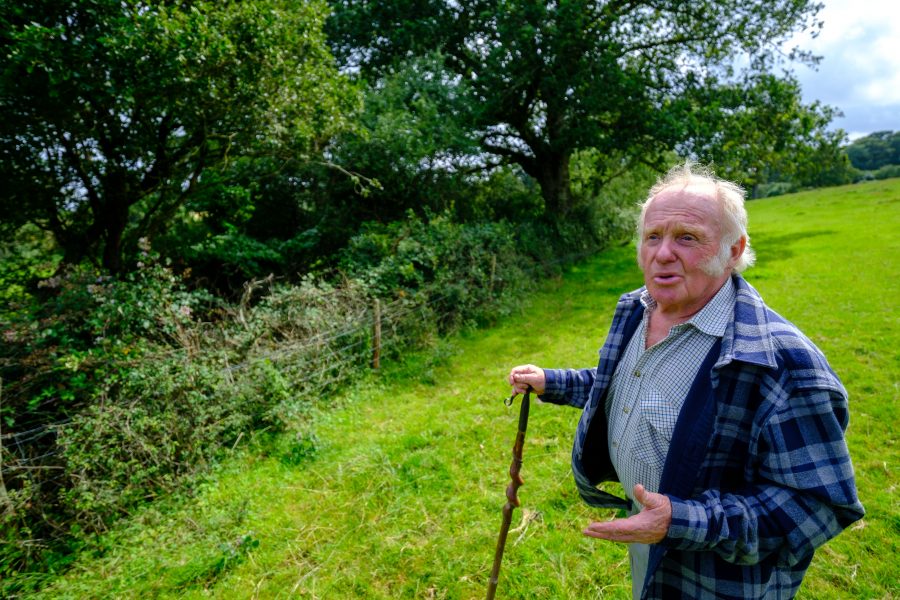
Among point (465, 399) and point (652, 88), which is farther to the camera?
point (652, 88)

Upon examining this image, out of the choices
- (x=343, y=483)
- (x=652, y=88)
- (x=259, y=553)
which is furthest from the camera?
(x=652, y=88)

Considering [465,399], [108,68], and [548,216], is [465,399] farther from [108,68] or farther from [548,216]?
[548,216]

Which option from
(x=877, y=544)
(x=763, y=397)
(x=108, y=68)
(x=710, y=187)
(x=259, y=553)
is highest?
(x=108, y=68)

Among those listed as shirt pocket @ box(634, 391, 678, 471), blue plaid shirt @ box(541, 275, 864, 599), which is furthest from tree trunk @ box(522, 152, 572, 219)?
blue plaid shirt @ box(541, 275, 864, 599)

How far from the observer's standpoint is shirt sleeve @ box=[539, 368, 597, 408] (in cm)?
243

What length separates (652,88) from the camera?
14.0 meters

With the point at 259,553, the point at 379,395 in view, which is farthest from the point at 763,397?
the point at 379,395

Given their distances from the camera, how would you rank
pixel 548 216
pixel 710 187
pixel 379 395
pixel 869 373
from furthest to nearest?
1. pixel 548 216
2. pixel 379 395
3. pixel 869 373
4. pixel 710 187

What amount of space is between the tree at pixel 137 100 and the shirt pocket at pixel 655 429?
614cm

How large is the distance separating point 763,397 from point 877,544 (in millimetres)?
3180

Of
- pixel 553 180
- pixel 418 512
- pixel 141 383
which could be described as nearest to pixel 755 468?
pixel 418 512

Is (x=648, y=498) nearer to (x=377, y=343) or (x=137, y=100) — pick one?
(x=377, y=343)

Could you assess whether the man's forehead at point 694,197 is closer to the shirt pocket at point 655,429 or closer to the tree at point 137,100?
the shirt pocket at point 655,429

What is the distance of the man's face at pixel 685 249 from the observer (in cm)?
182
